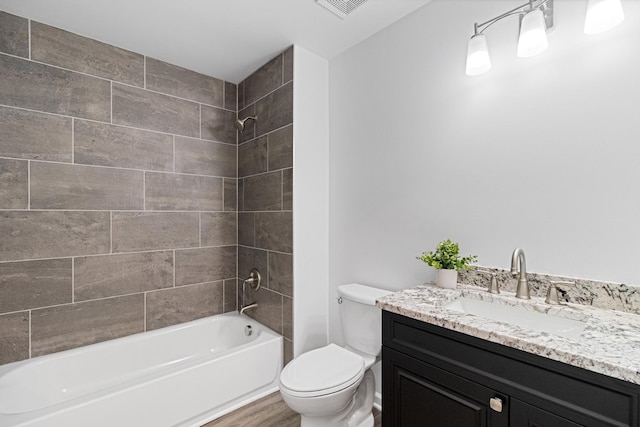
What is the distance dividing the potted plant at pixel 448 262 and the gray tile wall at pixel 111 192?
109 cm

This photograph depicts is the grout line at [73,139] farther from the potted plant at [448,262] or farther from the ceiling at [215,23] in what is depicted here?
the potted plant at [448,262]

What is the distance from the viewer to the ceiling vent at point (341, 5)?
5.71 feet

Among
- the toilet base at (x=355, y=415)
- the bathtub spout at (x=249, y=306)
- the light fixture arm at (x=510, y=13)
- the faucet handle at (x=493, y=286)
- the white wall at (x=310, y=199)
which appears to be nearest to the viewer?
the light fixture arm at (x=510, y=13)

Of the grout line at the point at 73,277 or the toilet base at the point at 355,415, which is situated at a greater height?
the grout line at the point at 73,277

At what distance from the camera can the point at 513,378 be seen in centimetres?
95

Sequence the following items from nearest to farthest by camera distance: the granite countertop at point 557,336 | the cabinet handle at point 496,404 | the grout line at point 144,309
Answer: the granite countertop at point 557,336, the cabinet handle at point 496,404, the grout line at point 144,309

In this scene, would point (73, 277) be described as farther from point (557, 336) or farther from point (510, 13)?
point (510, 13)

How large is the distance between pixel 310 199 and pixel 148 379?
1481 millimetres

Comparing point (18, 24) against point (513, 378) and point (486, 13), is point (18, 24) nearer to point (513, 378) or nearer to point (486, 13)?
point (486, 13)

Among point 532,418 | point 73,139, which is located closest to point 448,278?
point 532,418

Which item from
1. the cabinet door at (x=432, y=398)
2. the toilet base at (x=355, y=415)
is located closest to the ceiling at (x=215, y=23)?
the cabinet door at (x=432, y=398)

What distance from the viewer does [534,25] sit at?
124cm

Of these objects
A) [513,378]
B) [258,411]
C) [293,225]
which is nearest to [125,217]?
[293,225]

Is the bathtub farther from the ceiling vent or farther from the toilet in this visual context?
the ceiling vent
